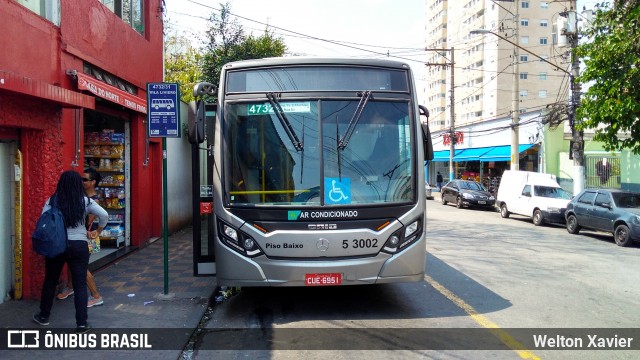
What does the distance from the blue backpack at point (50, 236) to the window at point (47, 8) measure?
3.17 meters

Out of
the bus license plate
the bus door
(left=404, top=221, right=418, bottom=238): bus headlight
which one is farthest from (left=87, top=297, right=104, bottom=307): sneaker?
(left=404, top=221, right=418, bottom=238): bus headlight

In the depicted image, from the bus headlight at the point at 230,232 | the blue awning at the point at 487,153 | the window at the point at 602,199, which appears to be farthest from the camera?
the blue awning at the point at 487,153

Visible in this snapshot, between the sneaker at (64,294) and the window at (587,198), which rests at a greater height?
the window at (587,198)

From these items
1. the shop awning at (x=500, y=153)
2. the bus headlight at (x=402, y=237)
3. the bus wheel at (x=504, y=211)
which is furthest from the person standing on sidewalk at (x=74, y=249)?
the shop awning at (x=500, y=153)

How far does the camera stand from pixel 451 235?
14.7 metres

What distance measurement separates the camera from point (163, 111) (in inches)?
274

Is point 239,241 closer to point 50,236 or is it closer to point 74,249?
point 74,249

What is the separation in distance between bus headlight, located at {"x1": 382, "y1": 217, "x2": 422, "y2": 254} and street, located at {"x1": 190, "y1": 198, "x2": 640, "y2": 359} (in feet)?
2.92

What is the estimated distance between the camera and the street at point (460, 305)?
5.10m

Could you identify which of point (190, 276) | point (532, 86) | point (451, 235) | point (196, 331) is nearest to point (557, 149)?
point (451, 235)

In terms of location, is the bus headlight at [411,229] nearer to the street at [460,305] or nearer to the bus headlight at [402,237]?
the bus headlight at [402,237]

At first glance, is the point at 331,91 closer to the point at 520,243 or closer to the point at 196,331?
the point at 196,331

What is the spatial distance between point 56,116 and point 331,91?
384cm

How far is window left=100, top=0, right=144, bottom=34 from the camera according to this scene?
32.3ft
